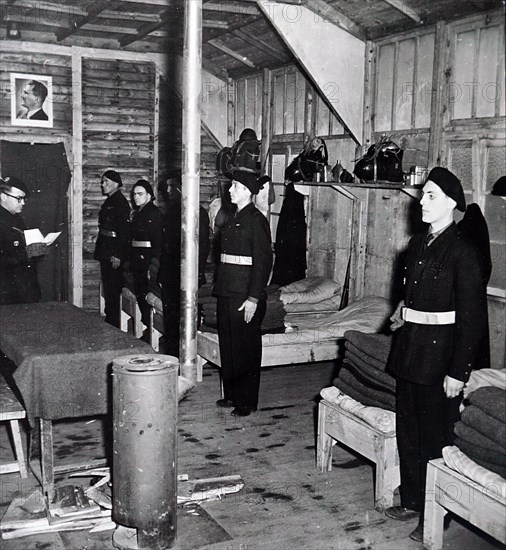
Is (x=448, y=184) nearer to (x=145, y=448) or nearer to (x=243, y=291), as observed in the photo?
(x=145, y=448)

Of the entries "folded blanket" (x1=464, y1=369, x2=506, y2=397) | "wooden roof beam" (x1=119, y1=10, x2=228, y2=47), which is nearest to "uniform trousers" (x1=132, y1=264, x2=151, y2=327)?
"wooden roof beam" (x1=119, y1=10, x2=228, y2=47)

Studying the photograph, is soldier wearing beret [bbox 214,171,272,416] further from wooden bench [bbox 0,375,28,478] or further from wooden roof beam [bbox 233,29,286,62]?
wooden roof beam [bbox 233,29,286,62]

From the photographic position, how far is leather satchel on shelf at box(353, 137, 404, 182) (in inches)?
245

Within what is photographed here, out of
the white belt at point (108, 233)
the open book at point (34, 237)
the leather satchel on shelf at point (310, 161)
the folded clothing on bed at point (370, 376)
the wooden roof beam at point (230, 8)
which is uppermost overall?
the wooden roof beam at point (230, 8)

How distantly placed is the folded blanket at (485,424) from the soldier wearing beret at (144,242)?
472cm

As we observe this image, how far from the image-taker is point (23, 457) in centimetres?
421

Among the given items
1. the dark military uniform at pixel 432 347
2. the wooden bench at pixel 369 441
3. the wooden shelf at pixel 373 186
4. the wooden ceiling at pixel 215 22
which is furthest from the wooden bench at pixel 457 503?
the wooden ceiling at pixel 215 22

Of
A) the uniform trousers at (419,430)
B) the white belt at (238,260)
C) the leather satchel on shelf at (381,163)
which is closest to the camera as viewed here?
the uniform trousers at (419,430)

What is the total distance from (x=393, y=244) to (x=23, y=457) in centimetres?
398

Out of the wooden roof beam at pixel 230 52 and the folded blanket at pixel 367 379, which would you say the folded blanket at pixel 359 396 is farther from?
the wooden roof beam at pixel 230 52

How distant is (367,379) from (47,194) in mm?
6199

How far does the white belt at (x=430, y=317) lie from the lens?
350 cm

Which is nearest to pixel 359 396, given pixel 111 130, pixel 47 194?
pixel 47 194

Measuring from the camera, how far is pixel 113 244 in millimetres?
8336
